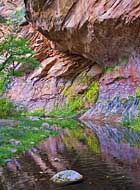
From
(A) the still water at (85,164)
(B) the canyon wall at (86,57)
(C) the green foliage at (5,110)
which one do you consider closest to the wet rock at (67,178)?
(A) the still water at (85,164)

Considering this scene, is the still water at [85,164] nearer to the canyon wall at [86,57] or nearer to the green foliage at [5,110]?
the canyon wall at [86,57]

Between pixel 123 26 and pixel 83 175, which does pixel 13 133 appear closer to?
pixel 83 175

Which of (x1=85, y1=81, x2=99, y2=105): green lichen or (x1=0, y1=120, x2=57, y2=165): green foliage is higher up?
(x1=85, y1=81, x2=99, y2=105): green lichen

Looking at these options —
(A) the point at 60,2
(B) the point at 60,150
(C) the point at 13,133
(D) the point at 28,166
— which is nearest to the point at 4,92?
(A) the point at 60,2

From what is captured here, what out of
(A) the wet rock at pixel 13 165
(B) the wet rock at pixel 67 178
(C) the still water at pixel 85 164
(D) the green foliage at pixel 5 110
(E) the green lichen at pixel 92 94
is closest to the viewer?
(C) the still water at pixel 85 164

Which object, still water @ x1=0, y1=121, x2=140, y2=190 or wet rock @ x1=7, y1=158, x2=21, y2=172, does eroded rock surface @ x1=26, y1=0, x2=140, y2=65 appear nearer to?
still water @ x1=0, y1=121, x2=140, y2=190

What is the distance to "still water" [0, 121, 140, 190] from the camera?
10.3 m

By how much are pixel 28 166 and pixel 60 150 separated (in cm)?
354

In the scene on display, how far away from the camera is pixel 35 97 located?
45.1 m

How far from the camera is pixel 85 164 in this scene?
1289 centimetres

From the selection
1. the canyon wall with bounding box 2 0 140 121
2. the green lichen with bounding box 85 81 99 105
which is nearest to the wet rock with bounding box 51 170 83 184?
the canyon wall with bounding box 2 0 140 121

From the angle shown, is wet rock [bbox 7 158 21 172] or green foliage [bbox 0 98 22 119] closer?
wet rock [bbox 7 158 21 172]

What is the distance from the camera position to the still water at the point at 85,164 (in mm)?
10305

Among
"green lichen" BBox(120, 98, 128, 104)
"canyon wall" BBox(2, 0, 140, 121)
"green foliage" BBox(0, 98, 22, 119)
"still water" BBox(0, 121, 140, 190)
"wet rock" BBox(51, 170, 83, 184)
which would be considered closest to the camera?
"still water" BBox(0, 121, 140, 190)
